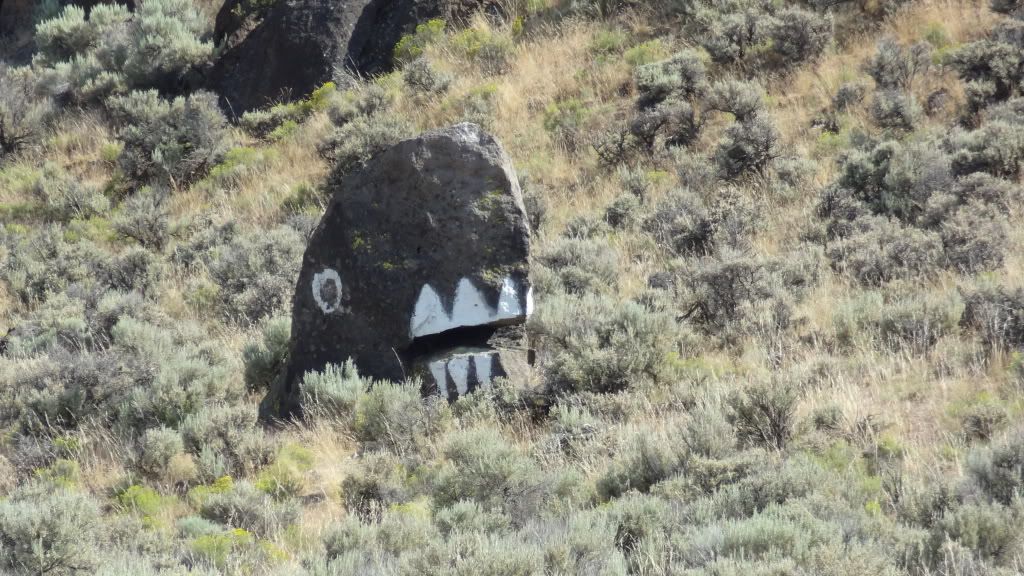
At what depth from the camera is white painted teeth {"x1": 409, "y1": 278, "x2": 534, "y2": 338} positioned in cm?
802

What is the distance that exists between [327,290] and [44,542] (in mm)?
3404

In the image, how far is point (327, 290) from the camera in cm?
830

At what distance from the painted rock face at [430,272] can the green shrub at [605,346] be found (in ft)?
1.11

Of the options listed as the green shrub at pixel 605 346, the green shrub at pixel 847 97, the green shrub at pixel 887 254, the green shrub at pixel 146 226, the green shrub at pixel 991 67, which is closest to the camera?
the green shrub at pixel 605 346

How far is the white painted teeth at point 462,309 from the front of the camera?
8023 millimetres

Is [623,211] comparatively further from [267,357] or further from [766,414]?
[766,414]

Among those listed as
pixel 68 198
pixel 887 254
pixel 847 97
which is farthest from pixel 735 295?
pixel 68 198

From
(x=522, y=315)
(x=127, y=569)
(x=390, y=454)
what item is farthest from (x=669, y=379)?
(x=127, y=569)

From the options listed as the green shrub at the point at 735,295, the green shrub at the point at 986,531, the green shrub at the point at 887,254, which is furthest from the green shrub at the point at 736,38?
the green shrub at the point at 986,531

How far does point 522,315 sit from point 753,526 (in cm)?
372

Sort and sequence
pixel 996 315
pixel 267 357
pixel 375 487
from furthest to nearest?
pixel 267 357
pixel 996 315
pixel 375 487

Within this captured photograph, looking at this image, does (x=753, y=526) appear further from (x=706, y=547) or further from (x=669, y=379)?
(x=669, y=379)

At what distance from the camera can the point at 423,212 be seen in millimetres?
8141

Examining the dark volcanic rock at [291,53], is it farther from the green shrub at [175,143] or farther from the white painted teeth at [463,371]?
the white painted teeth at [463,371]
